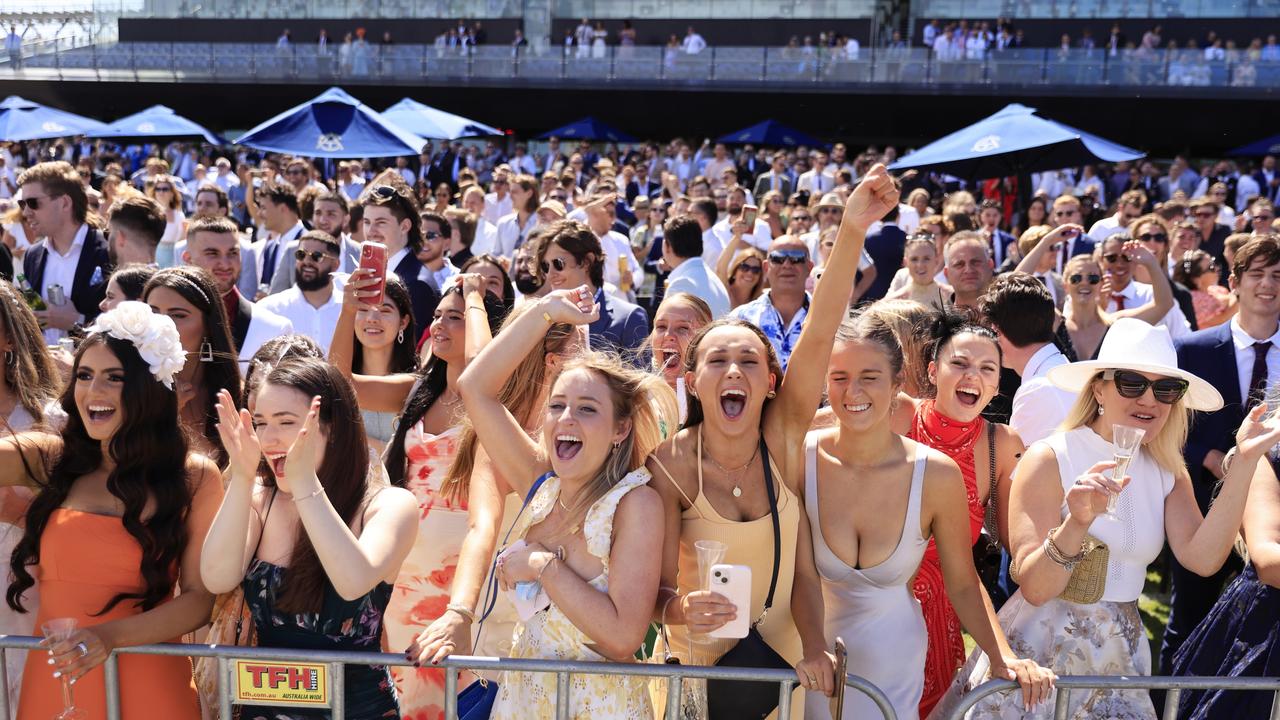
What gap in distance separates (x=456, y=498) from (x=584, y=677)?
1192 mm

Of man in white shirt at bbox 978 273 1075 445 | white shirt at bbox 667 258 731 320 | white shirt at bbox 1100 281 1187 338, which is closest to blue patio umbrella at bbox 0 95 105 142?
white shirt at bbox 667 258 731 320

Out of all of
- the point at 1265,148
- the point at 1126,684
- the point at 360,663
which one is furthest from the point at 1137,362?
the point at 1265,148

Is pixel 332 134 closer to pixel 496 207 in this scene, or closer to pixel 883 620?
pixel 496 207

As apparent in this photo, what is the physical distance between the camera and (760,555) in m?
2.95

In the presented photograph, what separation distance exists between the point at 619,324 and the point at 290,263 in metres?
2.81

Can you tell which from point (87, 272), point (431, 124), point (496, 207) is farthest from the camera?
point (431, 124)

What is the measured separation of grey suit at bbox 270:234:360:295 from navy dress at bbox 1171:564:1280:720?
211 inches

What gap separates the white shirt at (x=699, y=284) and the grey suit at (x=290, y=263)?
2070 millimetres

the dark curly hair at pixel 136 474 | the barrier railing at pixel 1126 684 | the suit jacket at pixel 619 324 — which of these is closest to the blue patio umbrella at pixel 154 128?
the suit jacket at pixel 619 324

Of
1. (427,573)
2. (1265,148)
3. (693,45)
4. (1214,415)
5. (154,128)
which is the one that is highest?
(693,45)

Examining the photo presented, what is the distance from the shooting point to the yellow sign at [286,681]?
2877 millimetres

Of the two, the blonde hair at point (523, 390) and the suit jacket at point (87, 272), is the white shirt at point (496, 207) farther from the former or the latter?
the blonde hair at point (523, 390)

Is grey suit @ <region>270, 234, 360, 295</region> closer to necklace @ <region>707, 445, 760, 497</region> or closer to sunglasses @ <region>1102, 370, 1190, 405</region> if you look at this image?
necklace @ <region>707, 445, 760, 497</region>

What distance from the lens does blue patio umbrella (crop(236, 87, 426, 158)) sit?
11266mm
